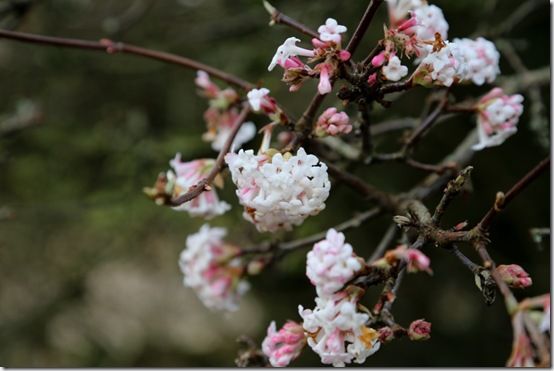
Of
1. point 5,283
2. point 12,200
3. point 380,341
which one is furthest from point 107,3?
point 380,341

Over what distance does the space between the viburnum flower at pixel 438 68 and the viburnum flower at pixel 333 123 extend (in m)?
0.19

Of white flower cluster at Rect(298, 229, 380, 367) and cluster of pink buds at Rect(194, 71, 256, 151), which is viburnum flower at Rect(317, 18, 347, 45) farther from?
cluster of pink buds at Rect(194, 71, 256, 151)

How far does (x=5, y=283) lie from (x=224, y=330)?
2537 mm

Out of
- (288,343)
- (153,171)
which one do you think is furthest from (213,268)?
(153,171)

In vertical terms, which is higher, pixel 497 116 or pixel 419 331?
pixel 497 116

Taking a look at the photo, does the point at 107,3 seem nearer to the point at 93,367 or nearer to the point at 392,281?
the point at 93,367

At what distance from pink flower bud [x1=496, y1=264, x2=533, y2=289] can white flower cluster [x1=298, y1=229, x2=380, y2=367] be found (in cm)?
27

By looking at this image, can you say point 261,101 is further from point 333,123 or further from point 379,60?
point 379,60

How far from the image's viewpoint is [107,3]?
4.16 meters

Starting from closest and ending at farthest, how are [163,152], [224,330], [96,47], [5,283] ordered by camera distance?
[96,47] < [163,152] < [5,283] < [224,330]

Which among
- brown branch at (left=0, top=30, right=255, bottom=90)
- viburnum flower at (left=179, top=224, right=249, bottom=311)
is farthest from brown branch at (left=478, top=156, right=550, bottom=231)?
viburnum flower at (left=179, top=224, right=249, bottom=311)

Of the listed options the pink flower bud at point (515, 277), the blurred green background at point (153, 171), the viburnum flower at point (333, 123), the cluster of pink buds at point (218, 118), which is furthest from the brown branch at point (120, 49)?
the pink flower bud at point (515, 277)

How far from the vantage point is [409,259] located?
121 centimetres

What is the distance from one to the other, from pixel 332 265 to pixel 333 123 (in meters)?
0.40
